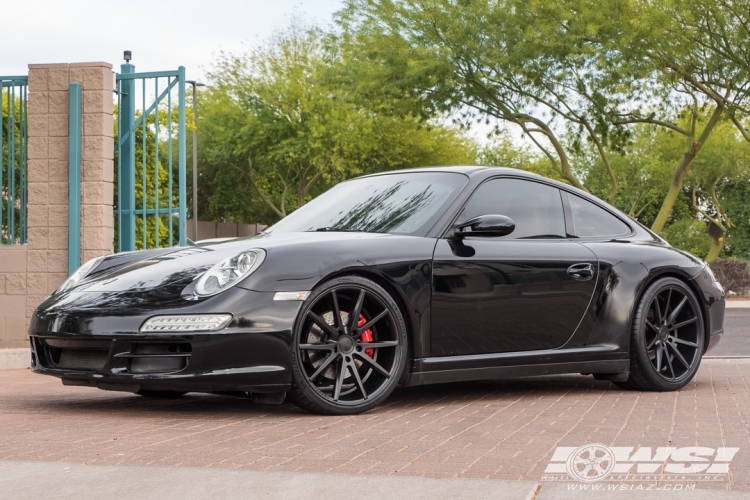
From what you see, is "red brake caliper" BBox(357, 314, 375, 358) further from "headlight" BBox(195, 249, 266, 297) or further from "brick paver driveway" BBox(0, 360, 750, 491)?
"headlight" BBox(195, 249, 266, 297)

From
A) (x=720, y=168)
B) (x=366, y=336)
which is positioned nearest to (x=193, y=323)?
(x=366, y=336)

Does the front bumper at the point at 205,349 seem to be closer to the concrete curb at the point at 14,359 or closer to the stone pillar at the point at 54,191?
the concrete curb at the point at 14,359

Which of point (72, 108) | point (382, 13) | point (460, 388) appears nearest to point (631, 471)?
point (460, 388)

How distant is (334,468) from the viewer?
14.3 ft

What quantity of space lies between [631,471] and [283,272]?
215cm

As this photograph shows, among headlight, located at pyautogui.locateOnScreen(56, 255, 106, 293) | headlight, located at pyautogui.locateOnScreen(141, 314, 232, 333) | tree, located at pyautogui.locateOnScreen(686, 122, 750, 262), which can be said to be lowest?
headlight, located at pyautogui.locateOnScreen(141, 314, 232, 333)

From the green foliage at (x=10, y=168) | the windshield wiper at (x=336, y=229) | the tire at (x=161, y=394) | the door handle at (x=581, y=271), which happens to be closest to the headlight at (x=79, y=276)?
the tire at (x=161, y=394)

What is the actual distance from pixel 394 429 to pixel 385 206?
1743 mm

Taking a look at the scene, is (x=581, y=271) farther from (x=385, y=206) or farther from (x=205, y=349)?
(x=205, y=349)

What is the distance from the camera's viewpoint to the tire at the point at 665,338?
24.3 feet

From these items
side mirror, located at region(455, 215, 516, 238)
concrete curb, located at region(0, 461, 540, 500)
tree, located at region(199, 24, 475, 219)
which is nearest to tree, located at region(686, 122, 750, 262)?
tree, located at region(199, 24, 475, 219)

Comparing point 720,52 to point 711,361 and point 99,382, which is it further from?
point 99,382

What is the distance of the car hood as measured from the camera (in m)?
5.90

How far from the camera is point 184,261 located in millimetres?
6074
